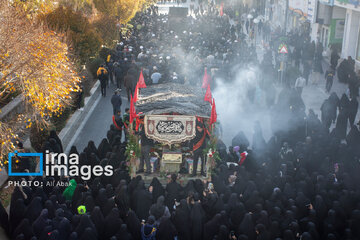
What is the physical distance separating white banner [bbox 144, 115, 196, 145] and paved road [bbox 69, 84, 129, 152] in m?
4.62

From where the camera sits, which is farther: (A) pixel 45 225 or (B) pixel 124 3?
(B) pixel 124 3

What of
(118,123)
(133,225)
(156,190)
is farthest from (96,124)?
(133,225)

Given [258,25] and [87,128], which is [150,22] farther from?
[87,128]

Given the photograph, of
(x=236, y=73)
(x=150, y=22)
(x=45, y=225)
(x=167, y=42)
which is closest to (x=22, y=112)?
(x=45, y=225)

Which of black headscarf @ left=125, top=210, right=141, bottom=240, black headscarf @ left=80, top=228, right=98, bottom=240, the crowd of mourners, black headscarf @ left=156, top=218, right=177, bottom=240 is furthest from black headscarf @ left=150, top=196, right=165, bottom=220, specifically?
black headscarf @ left=80, top=228, right=98, bottom=240

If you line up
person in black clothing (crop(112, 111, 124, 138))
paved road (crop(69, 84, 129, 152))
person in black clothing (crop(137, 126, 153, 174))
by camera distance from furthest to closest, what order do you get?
paved road (crop(69, 84, 129, 152))
person in black clothing (crop(112, 111, 124, 138))
person in black clothing (crop(137, 126, 153, 174))

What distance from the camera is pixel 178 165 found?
13.0 m

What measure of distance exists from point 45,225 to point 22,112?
318 inches

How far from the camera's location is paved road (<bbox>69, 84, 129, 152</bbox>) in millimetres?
17078

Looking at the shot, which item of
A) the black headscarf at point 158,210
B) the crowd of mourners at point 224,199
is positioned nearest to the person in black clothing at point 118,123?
the crowd of mourners at point 224,199

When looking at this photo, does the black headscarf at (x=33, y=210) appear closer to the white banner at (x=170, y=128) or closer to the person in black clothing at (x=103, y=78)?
the white banner at (x=170, y=128)

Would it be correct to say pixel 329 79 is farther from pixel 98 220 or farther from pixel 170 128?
pixel 98 220

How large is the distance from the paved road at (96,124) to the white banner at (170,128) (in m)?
4.62

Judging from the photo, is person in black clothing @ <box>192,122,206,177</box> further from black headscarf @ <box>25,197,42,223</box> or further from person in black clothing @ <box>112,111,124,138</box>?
black headscarf @ <box>25,197,42,223</box>
